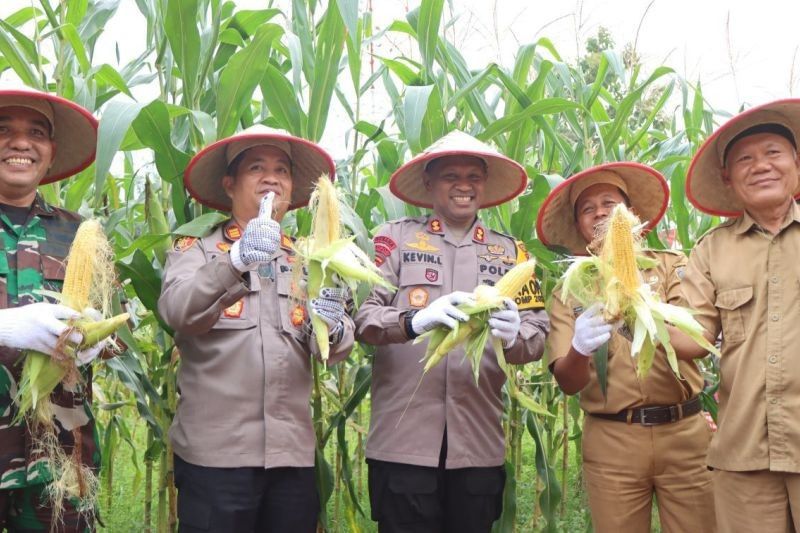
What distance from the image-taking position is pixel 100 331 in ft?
7.61

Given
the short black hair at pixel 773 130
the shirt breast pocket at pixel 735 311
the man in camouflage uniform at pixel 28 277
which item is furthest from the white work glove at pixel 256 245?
the short black hair at pixel 773 130

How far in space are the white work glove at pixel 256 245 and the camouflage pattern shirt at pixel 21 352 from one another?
0.70m

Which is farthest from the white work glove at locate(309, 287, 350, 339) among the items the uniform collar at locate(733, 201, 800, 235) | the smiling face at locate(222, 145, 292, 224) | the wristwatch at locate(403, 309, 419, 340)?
the uniform collar at locate(733, 201, 800, 235)

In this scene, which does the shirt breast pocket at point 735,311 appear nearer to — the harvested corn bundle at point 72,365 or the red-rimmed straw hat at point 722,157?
the red-rimmed straw hat at point 722,157

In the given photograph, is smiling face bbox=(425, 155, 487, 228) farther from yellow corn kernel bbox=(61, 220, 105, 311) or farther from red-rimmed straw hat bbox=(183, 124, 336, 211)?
yellow corn kernel bbox=(61, 220, 105, 311)

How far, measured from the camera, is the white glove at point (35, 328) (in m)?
2.24

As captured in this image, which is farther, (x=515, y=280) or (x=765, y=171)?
(x=765, y=171)

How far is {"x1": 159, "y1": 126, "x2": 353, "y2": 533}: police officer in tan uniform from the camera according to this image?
2.56 meters

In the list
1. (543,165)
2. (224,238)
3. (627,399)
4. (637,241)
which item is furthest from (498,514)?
(543,165)

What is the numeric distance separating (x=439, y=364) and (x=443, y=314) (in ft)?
1.59

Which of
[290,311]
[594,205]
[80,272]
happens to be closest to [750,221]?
[594,205]

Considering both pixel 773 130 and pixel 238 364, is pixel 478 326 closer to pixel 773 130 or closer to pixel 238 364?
pixel 238 364

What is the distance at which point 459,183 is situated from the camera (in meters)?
3.11

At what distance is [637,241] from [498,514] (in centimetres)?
135
